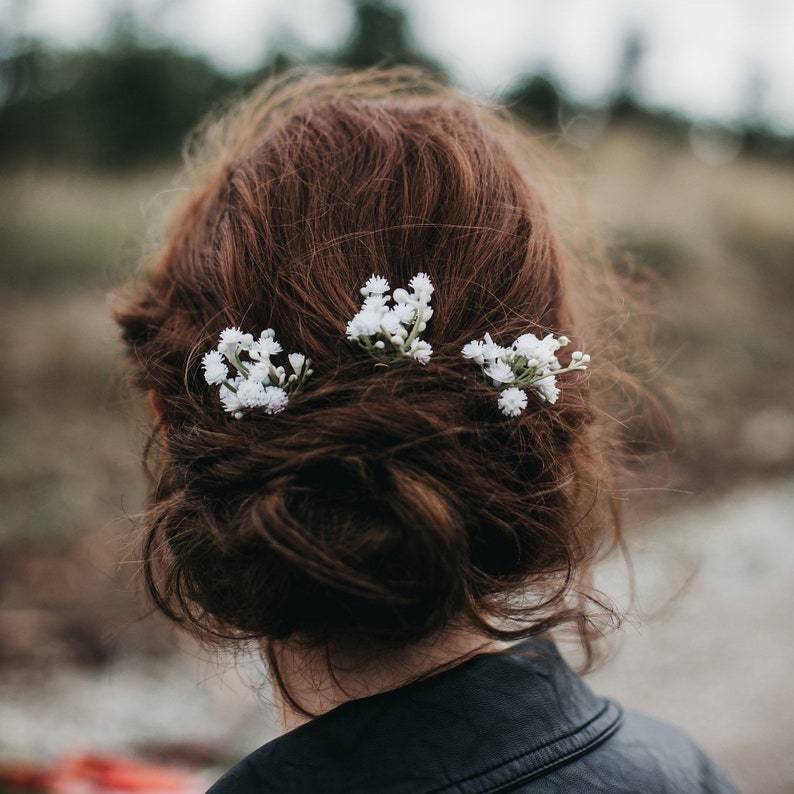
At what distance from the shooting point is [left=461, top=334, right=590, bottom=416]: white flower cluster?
1.09m

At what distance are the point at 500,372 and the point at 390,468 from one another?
9.2 inches

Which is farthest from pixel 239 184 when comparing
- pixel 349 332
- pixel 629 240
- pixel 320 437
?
pixel 629 240

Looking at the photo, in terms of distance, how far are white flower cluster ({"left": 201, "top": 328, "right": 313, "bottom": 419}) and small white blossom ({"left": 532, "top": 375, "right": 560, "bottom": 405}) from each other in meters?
0.36

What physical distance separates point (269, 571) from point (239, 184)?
72cm

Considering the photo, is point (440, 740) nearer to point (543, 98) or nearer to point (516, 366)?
point (516, 366)

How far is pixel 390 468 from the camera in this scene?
102cm

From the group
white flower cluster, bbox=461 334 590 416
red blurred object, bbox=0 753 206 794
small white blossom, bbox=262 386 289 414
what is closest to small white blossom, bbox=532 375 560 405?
white flower cluster, bbox=461 334 590 416

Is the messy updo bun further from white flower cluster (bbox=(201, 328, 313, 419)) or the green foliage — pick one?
the green foliage

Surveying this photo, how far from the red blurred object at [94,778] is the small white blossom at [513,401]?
2465 mm

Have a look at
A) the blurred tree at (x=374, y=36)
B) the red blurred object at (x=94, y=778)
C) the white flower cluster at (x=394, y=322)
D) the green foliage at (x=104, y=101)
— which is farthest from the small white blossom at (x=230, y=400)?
the blurred tree at (x=374, y=36)

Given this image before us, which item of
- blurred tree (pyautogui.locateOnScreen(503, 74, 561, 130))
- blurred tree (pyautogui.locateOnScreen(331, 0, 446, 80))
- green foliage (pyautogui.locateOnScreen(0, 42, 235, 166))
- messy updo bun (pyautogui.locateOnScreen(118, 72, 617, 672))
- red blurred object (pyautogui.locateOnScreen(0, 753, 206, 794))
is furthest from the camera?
blurred tree (pyautogui.locateOnScreen(503, 74, 561, 130))

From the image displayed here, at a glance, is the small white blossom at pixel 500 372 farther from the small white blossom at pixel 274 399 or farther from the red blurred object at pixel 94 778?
the red blurred object at pixel 94 778

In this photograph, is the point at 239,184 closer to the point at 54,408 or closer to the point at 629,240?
the point at 54,408

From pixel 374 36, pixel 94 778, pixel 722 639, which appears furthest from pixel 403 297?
pixel 374 36
